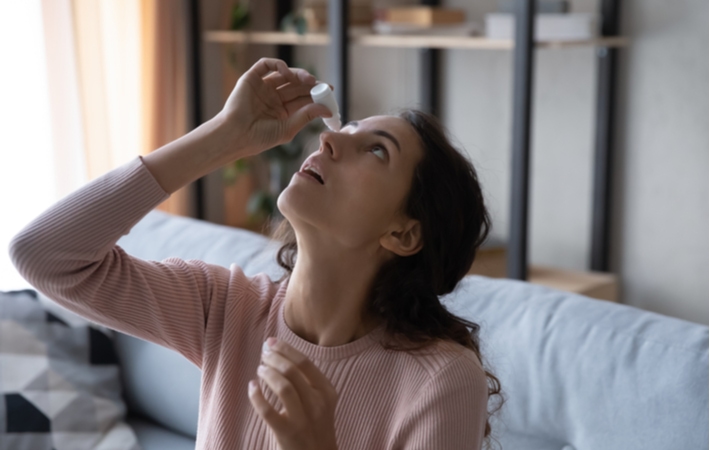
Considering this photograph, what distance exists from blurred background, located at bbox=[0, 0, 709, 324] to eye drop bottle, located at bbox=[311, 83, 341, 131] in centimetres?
126

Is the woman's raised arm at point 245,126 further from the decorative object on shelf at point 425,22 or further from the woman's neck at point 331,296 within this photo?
the decorative object on shelf at point 425,22

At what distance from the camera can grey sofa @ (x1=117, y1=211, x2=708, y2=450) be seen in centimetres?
132

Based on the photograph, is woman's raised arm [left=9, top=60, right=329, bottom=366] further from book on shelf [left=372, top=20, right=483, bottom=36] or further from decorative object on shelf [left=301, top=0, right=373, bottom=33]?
decorative object on shelf [left=301, top=0, right=373, bottom=33]

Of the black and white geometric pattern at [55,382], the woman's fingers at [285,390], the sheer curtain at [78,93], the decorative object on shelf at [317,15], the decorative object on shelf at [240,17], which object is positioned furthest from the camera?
the decorative object on shelf at [240,17]

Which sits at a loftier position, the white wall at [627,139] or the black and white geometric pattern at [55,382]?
the white wall at [627,139]

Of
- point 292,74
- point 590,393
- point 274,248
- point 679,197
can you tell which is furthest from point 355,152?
point 679,197

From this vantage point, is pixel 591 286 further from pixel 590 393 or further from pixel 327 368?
pixel 327 368

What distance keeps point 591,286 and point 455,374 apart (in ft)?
5.32

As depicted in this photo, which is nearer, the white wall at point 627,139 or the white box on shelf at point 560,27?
the white box on shelf at point 560,27

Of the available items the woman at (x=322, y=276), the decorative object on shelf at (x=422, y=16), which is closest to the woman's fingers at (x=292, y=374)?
the woman at (x=322, y=276)

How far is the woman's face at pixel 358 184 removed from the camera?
113 centimetres

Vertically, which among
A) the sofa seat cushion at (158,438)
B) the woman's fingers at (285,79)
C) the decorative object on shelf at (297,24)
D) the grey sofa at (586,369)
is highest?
the decorative object on shelf at (297,24)

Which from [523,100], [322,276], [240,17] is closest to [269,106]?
[322,276]

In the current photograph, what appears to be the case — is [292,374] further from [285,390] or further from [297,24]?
[297,24]
